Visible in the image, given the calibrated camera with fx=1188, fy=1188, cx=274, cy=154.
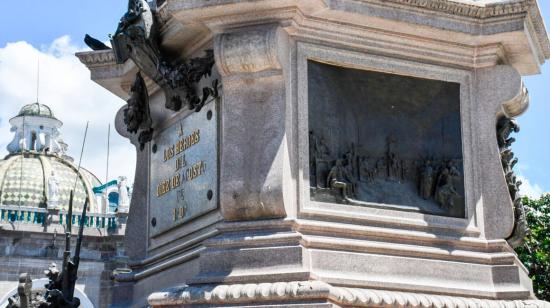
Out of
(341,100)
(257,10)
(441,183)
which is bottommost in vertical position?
(441,183)

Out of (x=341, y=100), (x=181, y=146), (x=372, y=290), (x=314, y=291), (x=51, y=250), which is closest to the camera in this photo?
(x=314, y=291)

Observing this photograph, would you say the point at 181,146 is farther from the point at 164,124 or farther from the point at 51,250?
the point at 51,250

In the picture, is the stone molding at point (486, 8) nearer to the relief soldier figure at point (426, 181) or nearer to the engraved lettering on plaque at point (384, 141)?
the engraved lettering on plaque at point (384, 141)

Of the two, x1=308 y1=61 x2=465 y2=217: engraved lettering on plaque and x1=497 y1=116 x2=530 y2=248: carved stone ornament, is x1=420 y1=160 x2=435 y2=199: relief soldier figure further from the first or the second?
x1=497 y1=116 x2=530 y2=248: carved stone ornament

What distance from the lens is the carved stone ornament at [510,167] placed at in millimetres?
9859

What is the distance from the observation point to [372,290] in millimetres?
8586

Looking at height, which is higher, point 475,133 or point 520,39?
point 520,39

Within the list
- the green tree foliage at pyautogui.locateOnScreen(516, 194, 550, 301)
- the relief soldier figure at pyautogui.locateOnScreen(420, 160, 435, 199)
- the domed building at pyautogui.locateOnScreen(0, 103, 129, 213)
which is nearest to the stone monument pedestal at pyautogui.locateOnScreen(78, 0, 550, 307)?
the relief soldier figure at pyautogui.locateOnScreen(420, 160, 435, 199)

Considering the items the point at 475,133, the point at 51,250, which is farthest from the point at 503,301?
the point at 51,250

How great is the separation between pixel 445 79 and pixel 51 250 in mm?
27181

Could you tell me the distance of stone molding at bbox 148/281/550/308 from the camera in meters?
8.02

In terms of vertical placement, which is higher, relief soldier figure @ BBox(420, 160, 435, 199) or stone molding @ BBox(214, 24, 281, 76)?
stone molding @ BBox(214, 24, 281, 76)

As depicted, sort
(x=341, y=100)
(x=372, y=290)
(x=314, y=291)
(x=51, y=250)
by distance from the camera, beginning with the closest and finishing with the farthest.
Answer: (x=314, y=291) < (x=372, y=290) < (x=341, y=100) < (x=51, y=250)

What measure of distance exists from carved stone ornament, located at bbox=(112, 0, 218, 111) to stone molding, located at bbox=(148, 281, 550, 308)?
181 cm
